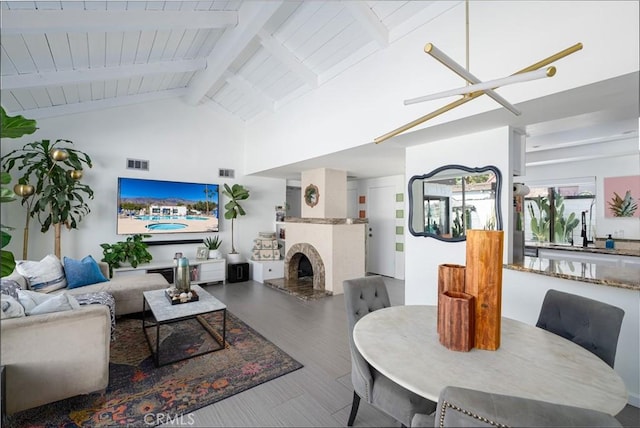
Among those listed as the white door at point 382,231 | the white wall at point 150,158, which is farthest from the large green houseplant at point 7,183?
the white door at point 382,231

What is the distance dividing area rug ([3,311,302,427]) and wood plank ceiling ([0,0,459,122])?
7.04ft

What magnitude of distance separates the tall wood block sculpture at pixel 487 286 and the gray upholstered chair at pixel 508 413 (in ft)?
2.12

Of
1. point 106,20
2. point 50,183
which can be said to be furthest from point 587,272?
point 50,183

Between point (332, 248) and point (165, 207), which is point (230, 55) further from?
point (332, 248)

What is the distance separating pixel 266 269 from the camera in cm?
576

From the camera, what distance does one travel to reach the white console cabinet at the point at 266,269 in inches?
226

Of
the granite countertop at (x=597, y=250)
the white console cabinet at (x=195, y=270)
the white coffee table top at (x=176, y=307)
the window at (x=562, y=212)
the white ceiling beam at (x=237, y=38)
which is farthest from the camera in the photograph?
the window at (x=562, y=212)

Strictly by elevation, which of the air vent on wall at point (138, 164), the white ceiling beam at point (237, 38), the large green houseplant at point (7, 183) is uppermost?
the white ceiling beam at point (237, 38)

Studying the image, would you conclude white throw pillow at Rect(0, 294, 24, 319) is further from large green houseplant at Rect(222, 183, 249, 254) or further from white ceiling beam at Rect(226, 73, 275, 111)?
white ceiling beam at Rect(226, 73, 275, 111)

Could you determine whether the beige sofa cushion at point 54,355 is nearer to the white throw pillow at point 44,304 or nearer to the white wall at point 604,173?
the white throw pillow at point 44,304

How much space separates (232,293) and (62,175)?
2923 mm

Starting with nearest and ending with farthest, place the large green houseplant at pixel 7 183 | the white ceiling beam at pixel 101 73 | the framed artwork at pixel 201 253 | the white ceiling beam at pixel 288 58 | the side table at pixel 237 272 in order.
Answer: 1. the large green houseplant at pixel 7 183
2. the white ceiling beam at pixel 101 73
3. the white ceiling beam at pixel 288 58
4. the framed artwork at pixel 201 253
5. the side table at pixel 237 272

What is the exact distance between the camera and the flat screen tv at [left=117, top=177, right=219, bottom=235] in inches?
193

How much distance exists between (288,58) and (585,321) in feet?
12.4
